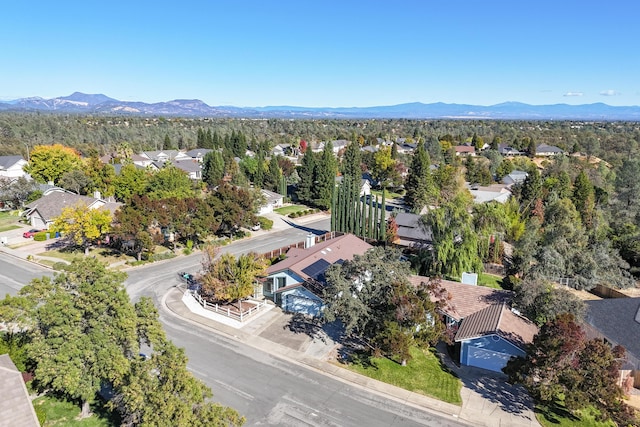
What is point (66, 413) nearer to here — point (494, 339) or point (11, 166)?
point (494, 339)

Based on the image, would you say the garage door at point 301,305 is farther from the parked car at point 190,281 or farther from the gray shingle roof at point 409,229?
the gray shingle roof at point 409,229

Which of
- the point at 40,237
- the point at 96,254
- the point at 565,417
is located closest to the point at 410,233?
the point at 565,417

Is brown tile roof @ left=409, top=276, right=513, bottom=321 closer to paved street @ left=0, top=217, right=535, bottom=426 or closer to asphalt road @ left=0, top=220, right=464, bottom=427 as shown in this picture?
paved street @ left=0, top=217, right=535, bottom=426

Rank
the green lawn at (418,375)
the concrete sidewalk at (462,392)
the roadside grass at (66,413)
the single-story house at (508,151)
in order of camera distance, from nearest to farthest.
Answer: the roadside grass at (66,413) < the concrete sidewalk at (462,392) < the green lawn at (418,375) < the single-story house at (508,151)

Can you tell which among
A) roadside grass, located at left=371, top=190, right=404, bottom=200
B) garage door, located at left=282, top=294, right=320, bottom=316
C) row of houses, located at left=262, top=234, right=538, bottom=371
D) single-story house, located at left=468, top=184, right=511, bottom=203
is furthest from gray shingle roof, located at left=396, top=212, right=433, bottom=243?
roadside grass, located at left=371, top=190, right=404, bottom=200

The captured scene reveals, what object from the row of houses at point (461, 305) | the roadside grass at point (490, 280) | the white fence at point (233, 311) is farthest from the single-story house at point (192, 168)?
the roadside grass at point (490, 280)
